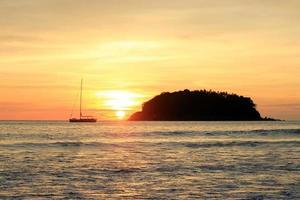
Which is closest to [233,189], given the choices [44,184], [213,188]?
[213,188]

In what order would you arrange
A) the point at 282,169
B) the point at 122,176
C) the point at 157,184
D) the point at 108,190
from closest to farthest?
1. the point at 108,190
2. the point at 157,184
3. the point at 122,176
4. the point at 282,169

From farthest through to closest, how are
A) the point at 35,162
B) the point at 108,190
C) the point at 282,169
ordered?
the point at 35,162 < the point at 282,169 < the point at 108,190

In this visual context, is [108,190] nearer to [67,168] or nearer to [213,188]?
[213,188]

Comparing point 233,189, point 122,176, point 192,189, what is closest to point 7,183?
point 122,176

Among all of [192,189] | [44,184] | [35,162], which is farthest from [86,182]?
[35,162]

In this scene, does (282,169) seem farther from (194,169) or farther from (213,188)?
(213,188)

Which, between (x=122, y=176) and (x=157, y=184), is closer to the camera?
(x=157, y=184)

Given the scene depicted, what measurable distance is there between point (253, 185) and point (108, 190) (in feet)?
22.3

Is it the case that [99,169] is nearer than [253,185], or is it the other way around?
[253,185]

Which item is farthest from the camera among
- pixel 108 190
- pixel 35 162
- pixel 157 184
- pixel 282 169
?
pixel 35 162

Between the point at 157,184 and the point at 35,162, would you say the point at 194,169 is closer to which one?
the point at 157,184

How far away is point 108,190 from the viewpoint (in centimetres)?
2236

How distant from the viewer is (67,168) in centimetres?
3080

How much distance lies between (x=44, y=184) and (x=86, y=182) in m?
2.15
